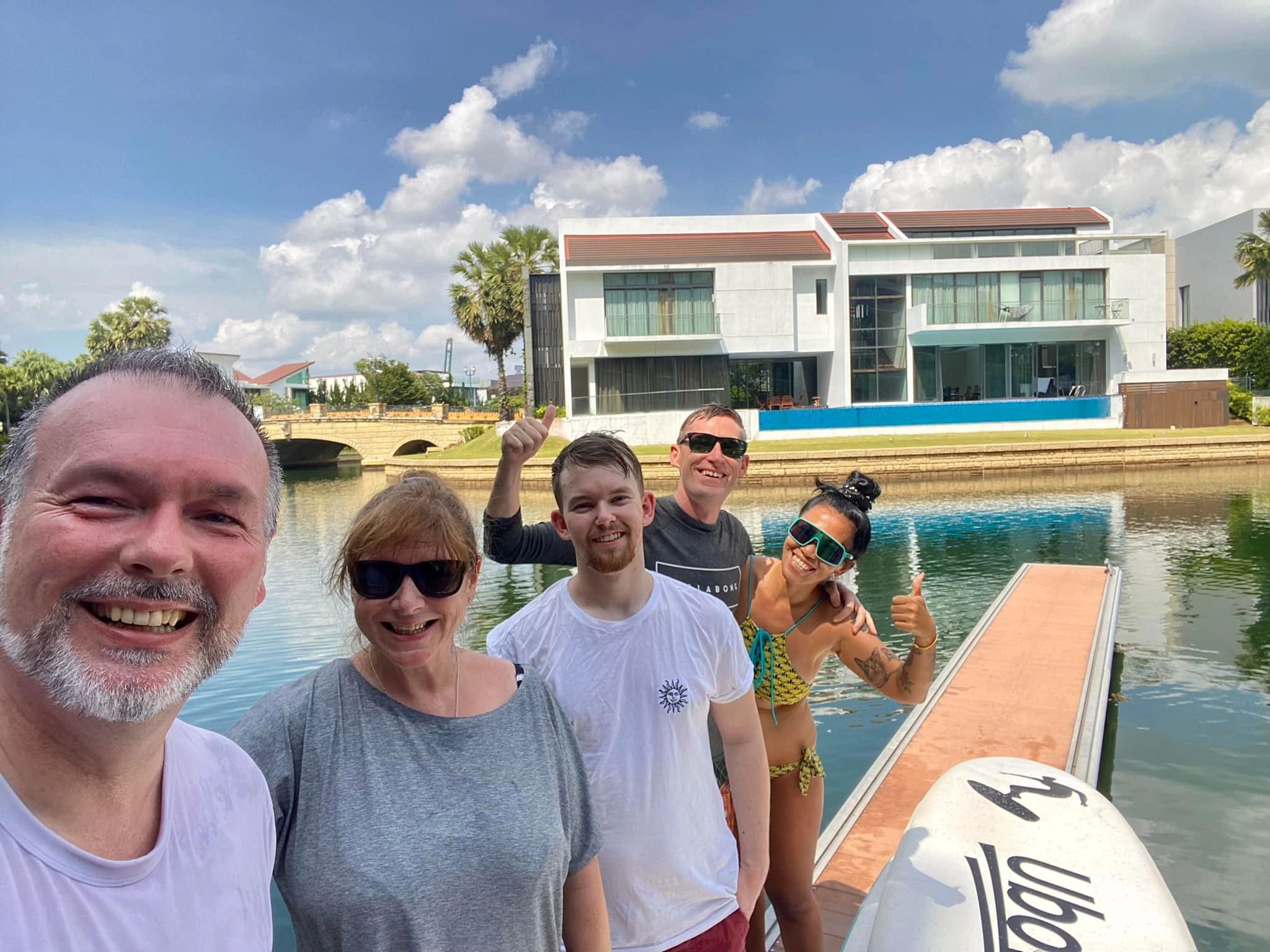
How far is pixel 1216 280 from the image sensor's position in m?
57.6

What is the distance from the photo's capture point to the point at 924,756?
17.5 feet

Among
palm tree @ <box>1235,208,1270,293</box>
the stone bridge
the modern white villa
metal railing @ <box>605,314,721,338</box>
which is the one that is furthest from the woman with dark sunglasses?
palm tree @ <box>1235,208,1270,293</box>

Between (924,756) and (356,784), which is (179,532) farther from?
(924,756)

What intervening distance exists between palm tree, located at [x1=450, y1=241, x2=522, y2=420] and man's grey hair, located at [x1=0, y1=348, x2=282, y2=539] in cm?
3968

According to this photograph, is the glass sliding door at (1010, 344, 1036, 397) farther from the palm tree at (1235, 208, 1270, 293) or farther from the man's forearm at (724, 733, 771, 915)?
the man's forearm at (724, 733, 771, 915)

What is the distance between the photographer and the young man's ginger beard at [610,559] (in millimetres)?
2203

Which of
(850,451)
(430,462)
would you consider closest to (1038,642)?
(850,451)

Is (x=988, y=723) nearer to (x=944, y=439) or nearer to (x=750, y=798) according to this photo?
(x=750, y=798)

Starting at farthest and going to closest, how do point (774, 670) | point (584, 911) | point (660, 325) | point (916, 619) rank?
point (660, 325)
point (774, 670)
point (916, 619)
point (584, 911)

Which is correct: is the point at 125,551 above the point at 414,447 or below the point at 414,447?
above

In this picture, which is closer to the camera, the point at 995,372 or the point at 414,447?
the point at 995,372

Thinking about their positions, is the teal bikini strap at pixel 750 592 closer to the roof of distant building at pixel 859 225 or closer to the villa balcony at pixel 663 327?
the villa balcony at pixel 663 327

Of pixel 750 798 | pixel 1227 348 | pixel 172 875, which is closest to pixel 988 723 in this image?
pixel 750 798

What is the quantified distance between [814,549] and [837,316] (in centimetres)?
3459
